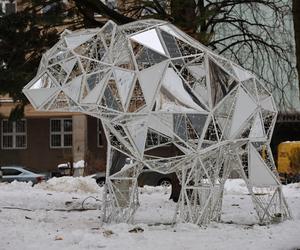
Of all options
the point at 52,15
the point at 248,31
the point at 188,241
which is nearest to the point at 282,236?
the point at 188,241

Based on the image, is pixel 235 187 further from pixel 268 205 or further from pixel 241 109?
pixel 241 109

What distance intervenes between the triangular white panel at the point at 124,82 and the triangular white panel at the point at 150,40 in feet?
1.99

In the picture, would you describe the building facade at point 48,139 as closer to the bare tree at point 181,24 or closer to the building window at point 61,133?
the building window at point 61,133

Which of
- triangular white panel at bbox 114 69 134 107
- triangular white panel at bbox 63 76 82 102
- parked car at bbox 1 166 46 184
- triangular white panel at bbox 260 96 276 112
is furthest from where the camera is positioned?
parked car at bbox 1 166 46 184

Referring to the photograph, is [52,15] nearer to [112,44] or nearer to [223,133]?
[112,44]

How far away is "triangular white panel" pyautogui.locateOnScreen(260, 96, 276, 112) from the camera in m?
12.3

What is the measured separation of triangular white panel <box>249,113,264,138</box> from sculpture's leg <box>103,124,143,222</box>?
2.26 metres

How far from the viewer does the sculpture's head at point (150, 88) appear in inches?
426

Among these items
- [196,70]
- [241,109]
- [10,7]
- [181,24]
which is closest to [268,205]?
[241,109]

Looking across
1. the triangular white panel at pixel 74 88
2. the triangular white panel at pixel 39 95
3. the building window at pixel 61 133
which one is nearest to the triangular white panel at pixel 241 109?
the triangular white panel at pixel 74 88

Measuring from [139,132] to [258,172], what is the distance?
269 cm

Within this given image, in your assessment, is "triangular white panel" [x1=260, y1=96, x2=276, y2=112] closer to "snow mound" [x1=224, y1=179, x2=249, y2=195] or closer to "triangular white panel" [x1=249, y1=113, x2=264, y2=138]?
"triangular white panel" [x1=249, y1=113, x2=264, y2=138]

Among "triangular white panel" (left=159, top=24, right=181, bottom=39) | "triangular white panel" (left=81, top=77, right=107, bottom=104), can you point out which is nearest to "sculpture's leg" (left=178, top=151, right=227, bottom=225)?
"triangular white panel" (left=81, top=77, right=107, bottom=104)

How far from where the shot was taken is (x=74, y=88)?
444 inches
